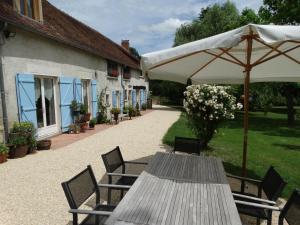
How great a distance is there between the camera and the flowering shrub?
24.2ft

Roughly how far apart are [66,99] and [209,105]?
618cm

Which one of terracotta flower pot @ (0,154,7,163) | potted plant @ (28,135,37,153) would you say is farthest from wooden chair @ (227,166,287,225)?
potted plant @ (28,135,37,153)

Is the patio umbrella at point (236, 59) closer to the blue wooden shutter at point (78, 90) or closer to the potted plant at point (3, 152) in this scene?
the potted plant at point (3, 152)

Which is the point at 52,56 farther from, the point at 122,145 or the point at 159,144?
the point at 159,144

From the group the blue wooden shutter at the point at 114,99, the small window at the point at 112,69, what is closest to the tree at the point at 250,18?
the small window at the point at 112,69

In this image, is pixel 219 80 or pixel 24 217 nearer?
pixel 24 217

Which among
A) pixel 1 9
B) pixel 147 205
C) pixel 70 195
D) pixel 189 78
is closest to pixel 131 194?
pixel 147 205

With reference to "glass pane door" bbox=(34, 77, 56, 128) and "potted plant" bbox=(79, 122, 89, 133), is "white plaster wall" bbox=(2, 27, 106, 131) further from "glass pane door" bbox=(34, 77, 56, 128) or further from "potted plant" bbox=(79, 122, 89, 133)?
"potted plant" bbox=(79, 122, 89, 133)

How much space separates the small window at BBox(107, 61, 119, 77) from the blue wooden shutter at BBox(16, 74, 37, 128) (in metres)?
8.29

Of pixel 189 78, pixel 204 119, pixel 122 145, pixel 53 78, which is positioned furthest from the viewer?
pixel 53 78

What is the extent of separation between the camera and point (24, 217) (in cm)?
373

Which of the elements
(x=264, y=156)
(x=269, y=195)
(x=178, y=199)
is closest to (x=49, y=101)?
(x=264, y=156)

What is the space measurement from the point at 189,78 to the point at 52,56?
611 cm

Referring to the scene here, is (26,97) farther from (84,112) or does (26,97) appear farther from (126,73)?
(126,73)
